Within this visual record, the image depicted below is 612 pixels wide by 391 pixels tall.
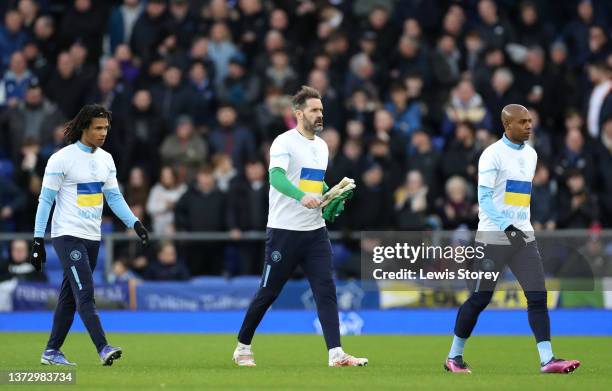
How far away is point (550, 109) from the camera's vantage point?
2294 centimetres

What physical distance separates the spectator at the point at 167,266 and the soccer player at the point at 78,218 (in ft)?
25.6

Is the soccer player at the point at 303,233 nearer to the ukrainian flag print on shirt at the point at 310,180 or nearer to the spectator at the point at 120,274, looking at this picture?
the ukrainian flag print on shirt at the point at 310,180

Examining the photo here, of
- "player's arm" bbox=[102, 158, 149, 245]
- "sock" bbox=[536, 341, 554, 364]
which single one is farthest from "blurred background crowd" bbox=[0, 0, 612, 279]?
"sock" bbox=[536, 341, 554, 364]

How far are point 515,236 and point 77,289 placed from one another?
4.18 meters

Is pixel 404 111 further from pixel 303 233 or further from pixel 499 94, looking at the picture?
pixel 303 233

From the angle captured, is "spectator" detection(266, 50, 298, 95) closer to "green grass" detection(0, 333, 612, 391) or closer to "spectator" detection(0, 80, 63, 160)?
"spectator" detection(0, 80, 63, 160)

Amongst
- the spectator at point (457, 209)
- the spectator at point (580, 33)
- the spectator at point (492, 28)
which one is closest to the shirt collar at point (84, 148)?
the spectator at point (457, 209)

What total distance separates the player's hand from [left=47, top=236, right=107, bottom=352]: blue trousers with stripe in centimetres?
226

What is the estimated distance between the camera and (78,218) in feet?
41.0

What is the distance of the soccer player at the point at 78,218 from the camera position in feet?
40.7

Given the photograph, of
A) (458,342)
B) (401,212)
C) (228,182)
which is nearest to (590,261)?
(401,212)

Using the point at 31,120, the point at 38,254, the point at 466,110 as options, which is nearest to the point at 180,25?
the point at 31,120

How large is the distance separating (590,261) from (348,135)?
16.3 feet

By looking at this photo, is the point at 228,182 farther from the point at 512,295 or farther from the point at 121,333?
the point at 512,295
